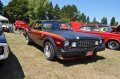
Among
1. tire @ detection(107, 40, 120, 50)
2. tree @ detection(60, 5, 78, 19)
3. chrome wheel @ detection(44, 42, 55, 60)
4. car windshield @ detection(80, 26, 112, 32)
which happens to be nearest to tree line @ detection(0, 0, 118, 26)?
tree @ detection(60, 5, 78, 19)

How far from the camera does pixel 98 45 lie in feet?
25.3

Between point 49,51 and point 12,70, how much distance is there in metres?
Result: 1.70

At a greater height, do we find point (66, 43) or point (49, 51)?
point (66, 43)

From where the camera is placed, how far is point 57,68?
6.82m

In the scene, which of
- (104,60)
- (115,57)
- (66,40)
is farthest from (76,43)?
(115,57)

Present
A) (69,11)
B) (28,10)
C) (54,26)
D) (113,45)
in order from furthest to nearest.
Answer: (69,11), (28,10), (113,45), (54,26)

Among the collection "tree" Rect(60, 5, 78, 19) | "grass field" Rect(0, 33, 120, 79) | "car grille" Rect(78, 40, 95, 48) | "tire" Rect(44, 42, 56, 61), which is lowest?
"grass field" Rect(0, 33, 120, 79)

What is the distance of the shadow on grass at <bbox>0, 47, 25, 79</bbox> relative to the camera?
5949mm

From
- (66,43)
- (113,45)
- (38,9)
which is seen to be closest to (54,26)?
(66,43)

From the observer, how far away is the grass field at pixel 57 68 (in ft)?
20.2

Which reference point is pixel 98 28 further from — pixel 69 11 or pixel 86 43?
pixel 69 11

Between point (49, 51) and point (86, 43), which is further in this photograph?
point (49, 51)

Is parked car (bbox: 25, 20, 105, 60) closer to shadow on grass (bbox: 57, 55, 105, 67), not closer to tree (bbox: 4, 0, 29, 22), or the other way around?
shadow on grass (bbox: 57, 55, 105, 67)

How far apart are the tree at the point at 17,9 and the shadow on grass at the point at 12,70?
56165mm
